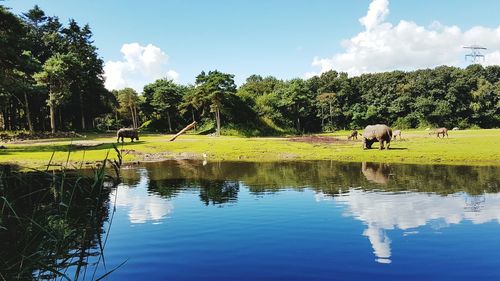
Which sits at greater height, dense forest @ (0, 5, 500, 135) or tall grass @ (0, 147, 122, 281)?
dense forest @ (0, 5, 500, 135)

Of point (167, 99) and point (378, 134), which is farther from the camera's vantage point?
point (167, 99)

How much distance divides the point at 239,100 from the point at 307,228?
68.0 meters

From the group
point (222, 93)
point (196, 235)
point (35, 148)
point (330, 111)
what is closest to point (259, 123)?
point (222, 93)

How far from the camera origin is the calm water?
11422 millimetres

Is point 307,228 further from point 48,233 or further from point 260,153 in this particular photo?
point 260,153

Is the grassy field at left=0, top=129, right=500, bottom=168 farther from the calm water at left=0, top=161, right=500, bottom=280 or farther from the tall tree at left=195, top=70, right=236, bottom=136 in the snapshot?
the tall tree at left=195, top=70, right=236, bottom=136

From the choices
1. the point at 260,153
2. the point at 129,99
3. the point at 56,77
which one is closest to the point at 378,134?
the point at 260,153

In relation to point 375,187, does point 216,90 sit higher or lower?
higher

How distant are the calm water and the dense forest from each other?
51.8m

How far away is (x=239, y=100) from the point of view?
8244 centimetres

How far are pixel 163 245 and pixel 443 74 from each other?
112 metres

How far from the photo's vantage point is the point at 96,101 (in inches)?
3538

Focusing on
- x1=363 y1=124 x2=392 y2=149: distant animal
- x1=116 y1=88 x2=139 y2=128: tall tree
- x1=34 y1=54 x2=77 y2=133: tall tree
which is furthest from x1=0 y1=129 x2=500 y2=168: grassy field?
x1=116 y1=88 x2=139 y2=128: tall tree

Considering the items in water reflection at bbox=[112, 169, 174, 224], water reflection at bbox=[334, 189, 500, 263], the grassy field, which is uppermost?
the grassy field
